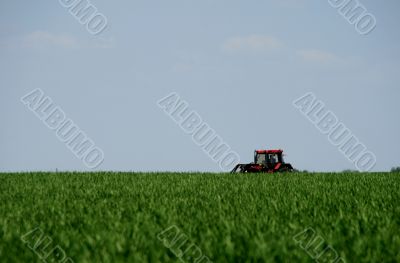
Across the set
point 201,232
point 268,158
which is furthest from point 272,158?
→ point 201,232

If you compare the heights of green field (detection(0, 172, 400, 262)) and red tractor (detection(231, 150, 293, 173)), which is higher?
red tractor (detection(231, 150, 293, 173))

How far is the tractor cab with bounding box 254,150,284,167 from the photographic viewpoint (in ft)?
94.9

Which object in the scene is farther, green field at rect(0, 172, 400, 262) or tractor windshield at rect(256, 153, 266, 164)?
tractor windshield at rect(256, 153, 266, 164)

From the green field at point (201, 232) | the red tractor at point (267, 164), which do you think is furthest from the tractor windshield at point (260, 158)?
the green field at point (201, 232)

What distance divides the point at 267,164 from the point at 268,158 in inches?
13.8

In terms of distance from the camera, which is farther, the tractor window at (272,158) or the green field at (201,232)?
the tractor window at (272,158)

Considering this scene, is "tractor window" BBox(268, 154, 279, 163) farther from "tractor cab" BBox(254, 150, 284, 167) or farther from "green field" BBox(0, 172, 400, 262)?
"green field" BBox(0, 172, 400, 262)

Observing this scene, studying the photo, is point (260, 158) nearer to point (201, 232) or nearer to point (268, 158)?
point (268, 158)

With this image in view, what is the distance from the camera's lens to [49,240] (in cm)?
659

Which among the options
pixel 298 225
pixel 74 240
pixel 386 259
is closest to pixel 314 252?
pixel 386 259

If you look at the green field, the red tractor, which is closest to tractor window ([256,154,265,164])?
the red tractor

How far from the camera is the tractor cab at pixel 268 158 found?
94.9 feet

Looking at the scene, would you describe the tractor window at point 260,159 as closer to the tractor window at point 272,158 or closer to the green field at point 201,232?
the tractor window at point 272,158

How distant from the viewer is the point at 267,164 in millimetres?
28984
